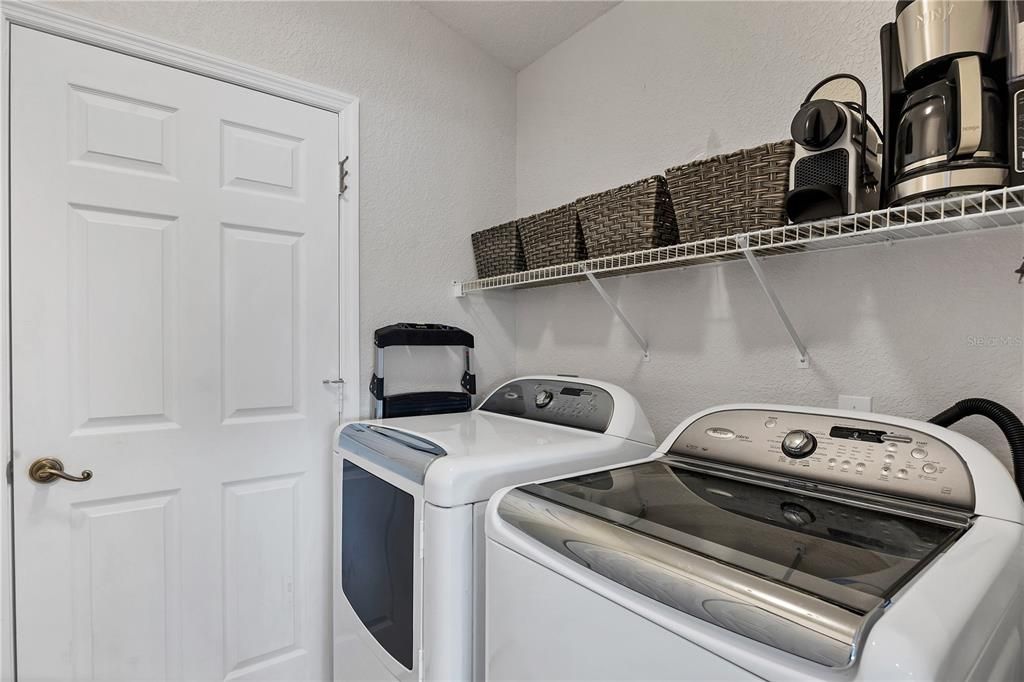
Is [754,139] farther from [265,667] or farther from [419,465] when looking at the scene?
[265,667]

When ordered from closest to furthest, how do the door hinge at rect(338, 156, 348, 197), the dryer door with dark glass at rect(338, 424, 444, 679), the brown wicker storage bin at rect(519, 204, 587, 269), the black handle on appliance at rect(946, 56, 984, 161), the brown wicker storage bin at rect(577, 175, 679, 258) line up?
the black handle on appliance at rect(946, 56, 984, 161) → the dryer door with dark glass at rect(338, 424, 444, 679) → the brown wicker storage bin at rect(577, 175, 679, 258) → the brown wicker storage bin at rect(519, 204, 587, 269) → the door hinge at rect(338, 156, 348, 197)

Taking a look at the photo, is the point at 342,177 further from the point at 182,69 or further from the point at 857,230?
the point at 857,230

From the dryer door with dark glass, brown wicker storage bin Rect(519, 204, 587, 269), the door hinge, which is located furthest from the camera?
the door hinge

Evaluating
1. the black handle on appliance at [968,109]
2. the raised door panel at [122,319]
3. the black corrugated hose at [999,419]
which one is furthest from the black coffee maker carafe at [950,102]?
the raised door panel at [122,319]

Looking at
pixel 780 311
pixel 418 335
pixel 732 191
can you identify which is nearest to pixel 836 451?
pixel 780 311

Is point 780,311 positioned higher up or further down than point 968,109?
further down

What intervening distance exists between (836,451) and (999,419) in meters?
0.30

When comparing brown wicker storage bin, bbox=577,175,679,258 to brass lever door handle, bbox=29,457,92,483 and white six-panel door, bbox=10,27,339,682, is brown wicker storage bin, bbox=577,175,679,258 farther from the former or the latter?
brass lever door handle, bbox=29,457,92,483

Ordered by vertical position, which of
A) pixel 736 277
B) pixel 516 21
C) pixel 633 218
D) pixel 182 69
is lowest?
pixel 736 277

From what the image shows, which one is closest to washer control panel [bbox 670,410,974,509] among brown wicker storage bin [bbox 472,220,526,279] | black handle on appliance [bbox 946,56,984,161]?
black handle on appliance [bbox 946,56,984,161]

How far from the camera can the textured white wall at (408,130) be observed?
175 cm

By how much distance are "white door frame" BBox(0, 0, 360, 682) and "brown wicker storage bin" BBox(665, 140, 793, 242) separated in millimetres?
1131

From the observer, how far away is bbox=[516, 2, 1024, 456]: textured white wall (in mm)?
1195

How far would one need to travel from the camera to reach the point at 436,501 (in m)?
1.14
